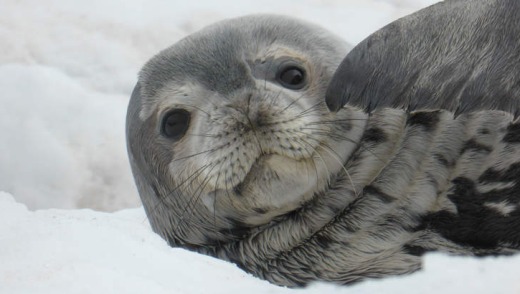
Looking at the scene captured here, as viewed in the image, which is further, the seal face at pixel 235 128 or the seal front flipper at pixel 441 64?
the seal face at pixel 235 128

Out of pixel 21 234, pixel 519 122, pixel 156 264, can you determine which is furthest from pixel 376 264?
pixel 21 234

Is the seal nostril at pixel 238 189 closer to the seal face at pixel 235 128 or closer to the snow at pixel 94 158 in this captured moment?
the seal face at pixel 235 128

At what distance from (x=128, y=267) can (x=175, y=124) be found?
36.9 inches

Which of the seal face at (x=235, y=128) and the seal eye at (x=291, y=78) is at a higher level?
the seal eye at (x=291, y=78)

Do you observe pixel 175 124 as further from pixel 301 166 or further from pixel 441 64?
pixel 441 64

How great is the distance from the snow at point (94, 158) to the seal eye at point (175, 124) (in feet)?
1.08

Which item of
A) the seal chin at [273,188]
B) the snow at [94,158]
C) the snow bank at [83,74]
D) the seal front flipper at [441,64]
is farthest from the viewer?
the snow bank at [83,74]

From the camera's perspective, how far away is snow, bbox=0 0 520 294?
283cm

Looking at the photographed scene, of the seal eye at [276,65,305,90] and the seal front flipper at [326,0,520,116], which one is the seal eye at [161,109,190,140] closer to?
the seal eye at [276,65,305,90]

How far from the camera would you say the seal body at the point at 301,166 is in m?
2.04

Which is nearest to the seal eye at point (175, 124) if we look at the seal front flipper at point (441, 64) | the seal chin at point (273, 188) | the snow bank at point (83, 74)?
the seal chin at point (273, 188)

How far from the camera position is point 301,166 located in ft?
7.11

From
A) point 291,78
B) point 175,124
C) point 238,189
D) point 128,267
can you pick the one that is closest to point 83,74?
point 128,267

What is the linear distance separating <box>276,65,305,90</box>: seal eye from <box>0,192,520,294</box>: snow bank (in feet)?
1.49
